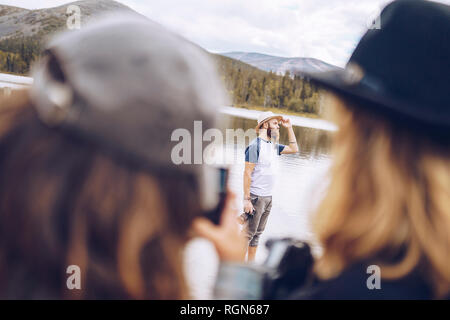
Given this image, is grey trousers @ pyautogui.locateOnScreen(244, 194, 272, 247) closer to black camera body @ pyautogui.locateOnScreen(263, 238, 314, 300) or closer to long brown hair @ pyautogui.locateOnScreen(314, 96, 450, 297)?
black camera body @ pyautogui.locateOnScreen(263, 238, 314, 300)

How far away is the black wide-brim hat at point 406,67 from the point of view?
3.56 ft

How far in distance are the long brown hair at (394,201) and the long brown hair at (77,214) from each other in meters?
0.65

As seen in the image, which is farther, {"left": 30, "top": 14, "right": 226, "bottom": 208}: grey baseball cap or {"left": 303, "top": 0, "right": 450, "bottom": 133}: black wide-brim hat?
{"left": 303, "top": 0, "right": 450, "bottom": 133}: black wide-brim hat

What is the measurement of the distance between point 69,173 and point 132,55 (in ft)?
0.84

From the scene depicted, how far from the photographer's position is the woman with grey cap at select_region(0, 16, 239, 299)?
2.22 feet

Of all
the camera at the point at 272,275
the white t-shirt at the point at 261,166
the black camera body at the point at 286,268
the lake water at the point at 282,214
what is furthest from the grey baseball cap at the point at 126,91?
the white t-shirt at the point at 261,166

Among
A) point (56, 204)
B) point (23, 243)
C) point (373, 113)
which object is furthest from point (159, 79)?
point (373, 113)

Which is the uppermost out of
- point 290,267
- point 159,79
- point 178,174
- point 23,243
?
point 159,79

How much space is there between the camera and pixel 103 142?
2.21 ft

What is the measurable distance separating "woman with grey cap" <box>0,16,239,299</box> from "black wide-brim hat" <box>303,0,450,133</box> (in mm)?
645

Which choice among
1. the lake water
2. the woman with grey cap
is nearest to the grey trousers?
the lake water

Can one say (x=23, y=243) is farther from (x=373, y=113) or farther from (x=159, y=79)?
(x=373, y=113)

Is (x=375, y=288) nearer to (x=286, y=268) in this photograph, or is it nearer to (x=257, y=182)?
(x=286, y=268)
